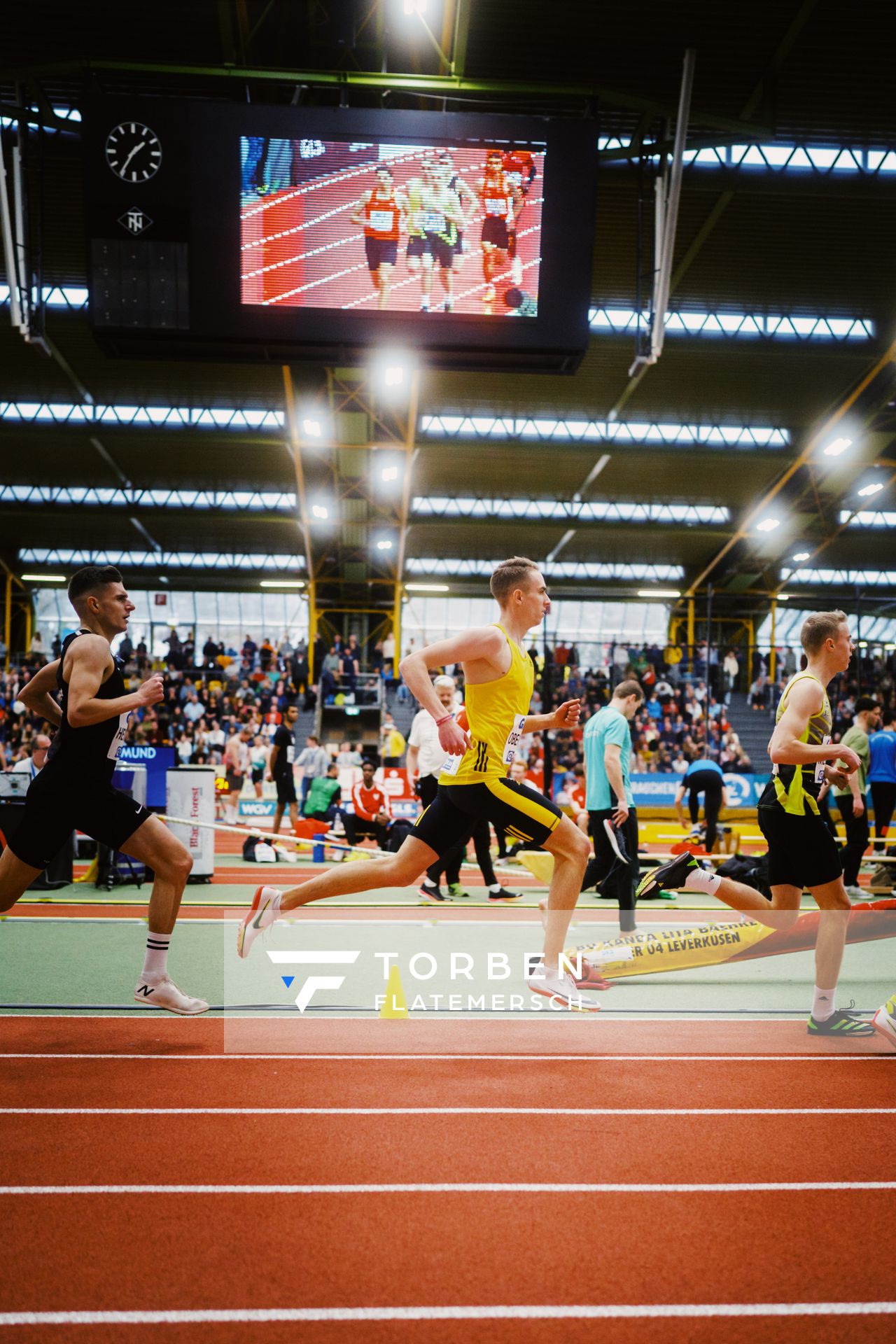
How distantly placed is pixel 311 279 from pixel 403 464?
17.2m

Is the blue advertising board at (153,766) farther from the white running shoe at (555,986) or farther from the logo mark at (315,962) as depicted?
the white running shoe at (555,986)

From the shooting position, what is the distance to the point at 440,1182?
10.1ft

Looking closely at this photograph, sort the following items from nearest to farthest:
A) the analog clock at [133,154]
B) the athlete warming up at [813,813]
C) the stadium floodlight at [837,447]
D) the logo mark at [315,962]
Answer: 1. the athlete warming up at [813,813]
2. the logo mark at [315,962]
3. the analog clock at [133,154]
4. the stadium floodlight at [837,447]

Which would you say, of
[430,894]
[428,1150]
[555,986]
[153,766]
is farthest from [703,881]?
[153,766]

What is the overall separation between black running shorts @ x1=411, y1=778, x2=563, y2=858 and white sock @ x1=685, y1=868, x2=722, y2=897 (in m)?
1.49

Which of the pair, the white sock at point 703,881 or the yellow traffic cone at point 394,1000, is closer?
the yellow traffic cone at point 394,1000

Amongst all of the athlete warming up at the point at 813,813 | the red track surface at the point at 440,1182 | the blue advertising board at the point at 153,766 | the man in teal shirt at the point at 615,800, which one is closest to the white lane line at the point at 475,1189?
the red track surface at the point at 440,1182

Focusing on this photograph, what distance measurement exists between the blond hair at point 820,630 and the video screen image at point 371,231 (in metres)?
4.64

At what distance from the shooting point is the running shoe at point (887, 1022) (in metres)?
4.62

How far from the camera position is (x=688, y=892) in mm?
12086

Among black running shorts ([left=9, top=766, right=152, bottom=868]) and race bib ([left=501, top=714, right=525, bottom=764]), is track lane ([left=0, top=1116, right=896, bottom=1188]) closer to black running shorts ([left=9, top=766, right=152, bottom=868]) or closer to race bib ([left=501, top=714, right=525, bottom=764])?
black running shorts ([left=9, top=766, right=152, bottom=868])

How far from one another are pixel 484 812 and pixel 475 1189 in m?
1.84

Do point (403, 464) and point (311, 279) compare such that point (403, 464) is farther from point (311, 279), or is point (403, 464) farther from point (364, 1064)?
point (364, 1064)

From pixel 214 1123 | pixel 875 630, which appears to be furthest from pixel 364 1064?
pixel 875 630
